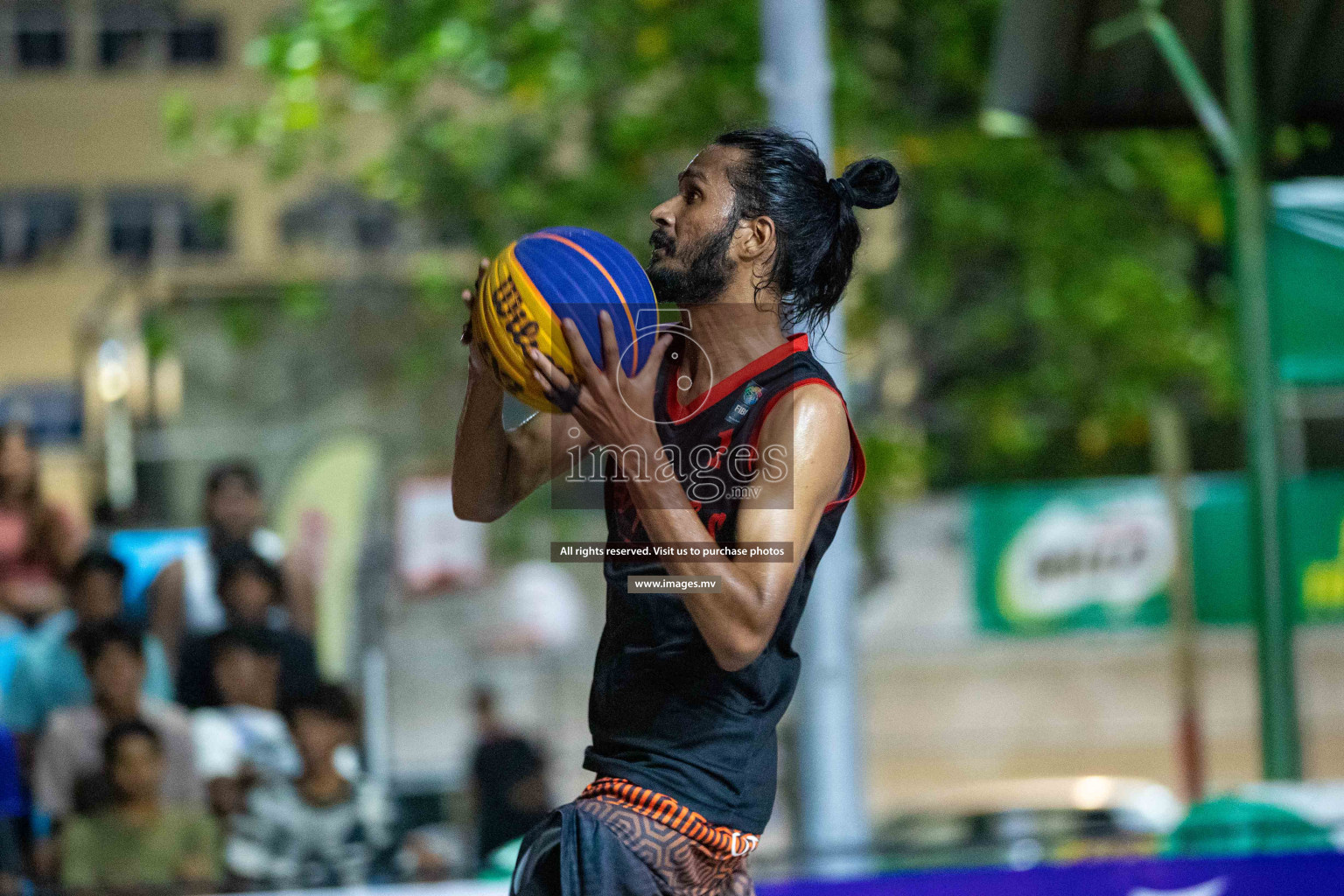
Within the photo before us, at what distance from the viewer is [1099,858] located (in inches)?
193

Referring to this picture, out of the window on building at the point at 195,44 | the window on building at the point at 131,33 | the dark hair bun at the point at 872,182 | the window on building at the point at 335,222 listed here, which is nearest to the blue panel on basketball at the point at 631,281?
the dark hair bun at the point at 872,182

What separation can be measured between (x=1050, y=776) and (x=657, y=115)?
6895 millimetres

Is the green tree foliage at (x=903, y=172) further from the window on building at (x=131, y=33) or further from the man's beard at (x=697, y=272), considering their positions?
the window on building at (x=131, y=33)

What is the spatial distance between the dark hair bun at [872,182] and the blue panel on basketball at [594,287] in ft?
1.33

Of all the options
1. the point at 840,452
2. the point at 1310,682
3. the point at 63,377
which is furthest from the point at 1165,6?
the point at 63,377

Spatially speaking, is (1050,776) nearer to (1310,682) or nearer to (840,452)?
(1310,682)

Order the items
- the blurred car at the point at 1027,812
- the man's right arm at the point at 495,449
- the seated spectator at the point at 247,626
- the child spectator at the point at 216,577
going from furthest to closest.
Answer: the blurred car at the point at 1027,812 → the child spectator at the point at 216,577 → the seated spectator at the point at 247,626 → the man's right arm at the point at 495,449

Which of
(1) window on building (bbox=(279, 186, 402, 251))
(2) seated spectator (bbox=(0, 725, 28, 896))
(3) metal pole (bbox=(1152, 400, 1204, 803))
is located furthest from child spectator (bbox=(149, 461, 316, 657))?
(1) window on building (bbox=(279, 186, 402, 251))

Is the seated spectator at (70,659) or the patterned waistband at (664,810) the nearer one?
the patterned waistband at (664,810)

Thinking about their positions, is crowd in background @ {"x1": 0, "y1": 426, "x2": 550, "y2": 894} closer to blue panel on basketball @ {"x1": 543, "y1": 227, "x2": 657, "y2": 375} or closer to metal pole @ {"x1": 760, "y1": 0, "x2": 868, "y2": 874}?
metal pole @ {"x1": 760, "y1": 0, "x2": 868, "y2": 874}

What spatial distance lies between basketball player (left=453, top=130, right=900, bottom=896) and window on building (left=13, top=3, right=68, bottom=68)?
17653 mm

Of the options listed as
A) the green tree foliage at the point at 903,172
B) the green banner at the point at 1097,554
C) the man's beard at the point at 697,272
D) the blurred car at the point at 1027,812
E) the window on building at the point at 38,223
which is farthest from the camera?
the window on building at the point at 38,223

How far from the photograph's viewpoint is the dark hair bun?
2574mm

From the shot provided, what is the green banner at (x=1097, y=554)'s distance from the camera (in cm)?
861
